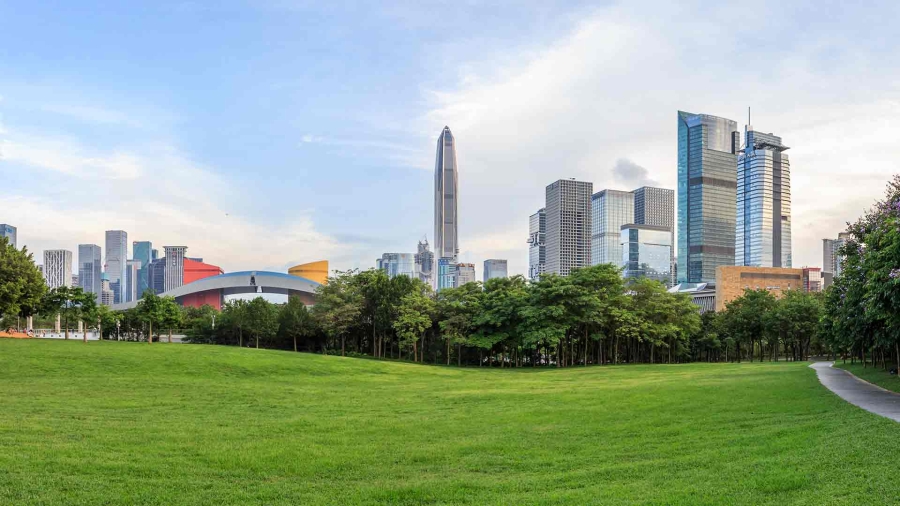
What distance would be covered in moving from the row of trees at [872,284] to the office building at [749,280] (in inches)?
5160

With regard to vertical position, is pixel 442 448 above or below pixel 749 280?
below

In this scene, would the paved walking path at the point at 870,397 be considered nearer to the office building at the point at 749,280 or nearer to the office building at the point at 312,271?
the office building at the point at 312,271

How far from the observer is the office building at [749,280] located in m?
166

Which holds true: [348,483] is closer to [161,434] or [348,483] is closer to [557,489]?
[557,489]

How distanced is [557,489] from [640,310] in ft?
171

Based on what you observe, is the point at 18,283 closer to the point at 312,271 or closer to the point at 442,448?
the point at 442,448

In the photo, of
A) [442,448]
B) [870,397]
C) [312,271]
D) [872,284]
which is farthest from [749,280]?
[442,448]

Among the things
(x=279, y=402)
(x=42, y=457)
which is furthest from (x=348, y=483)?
(x=279, y=402)

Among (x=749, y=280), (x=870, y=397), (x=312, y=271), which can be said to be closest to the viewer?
(x=870, y=397)

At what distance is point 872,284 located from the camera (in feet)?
53.5

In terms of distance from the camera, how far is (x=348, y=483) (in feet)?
32.9

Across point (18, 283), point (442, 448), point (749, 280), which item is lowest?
point (442, 448)

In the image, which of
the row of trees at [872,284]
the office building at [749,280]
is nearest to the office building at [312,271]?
the office building at [749,280]

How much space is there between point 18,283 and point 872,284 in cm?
5061
